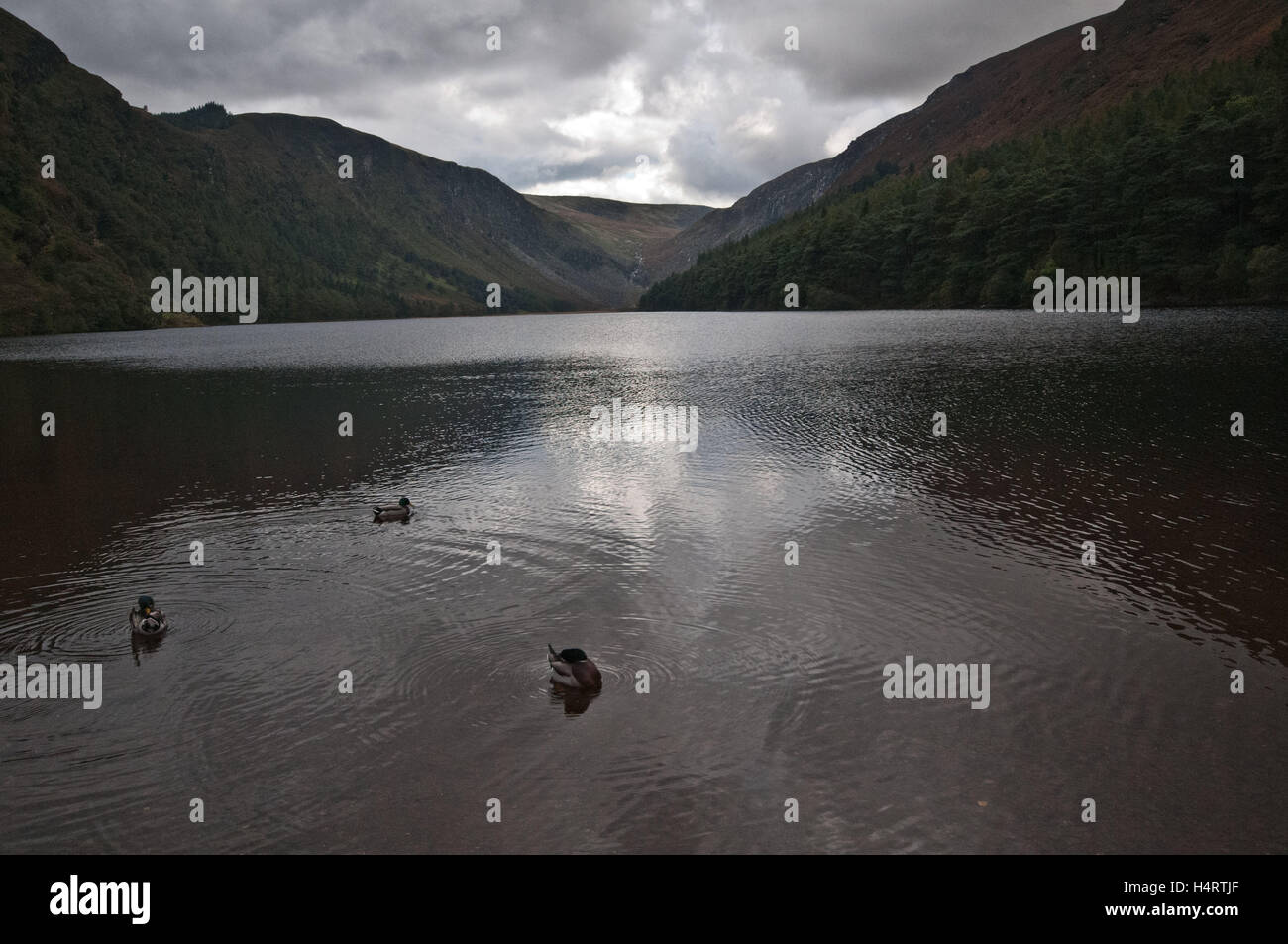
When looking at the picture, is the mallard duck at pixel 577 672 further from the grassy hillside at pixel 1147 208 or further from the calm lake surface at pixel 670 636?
the grassy hillside at pixel 1147 208

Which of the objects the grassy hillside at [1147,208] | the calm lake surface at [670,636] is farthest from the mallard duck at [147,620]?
the grassy hillside at [1147,208]

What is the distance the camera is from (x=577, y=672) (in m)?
14.6

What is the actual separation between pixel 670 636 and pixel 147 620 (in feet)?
36.6

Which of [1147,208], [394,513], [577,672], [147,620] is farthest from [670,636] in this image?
[1147,208]

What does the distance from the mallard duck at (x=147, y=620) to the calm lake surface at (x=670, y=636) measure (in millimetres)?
365

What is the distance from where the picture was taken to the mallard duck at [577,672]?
574 inches

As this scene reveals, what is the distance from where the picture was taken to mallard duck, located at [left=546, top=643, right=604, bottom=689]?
14.6 meters

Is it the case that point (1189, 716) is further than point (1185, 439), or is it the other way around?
point (1185, 439)

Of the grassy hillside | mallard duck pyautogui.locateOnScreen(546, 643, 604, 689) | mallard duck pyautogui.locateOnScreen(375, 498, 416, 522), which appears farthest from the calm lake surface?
the grassy hillside

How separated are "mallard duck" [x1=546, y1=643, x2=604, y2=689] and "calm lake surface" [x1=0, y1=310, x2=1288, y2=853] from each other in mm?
309
